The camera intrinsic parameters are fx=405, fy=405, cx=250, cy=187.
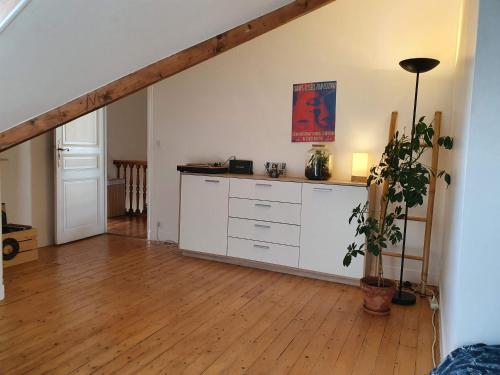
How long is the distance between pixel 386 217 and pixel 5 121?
2.58 m

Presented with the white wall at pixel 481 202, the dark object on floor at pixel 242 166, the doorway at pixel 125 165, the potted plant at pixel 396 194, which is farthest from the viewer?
the doorway at pixel 125 165

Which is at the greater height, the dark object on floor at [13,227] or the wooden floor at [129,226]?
the dark object on floor at [13,227]

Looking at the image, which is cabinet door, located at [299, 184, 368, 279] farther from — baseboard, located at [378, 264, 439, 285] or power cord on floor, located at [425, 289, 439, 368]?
power cord on floor, located at [425, 289, 439, 368]

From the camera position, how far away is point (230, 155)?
438 centimetres

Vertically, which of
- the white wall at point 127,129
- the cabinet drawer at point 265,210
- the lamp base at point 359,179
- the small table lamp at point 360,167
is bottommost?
the cabinet drawer at point 265,210

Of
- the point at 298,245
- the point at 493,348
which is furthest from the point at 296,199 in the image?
the point at 493,348

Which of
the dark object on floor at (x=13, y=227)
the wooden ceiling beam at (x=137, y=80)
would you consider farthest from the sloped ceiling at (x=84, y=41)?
the dark object on floor at (x=13, y=227)

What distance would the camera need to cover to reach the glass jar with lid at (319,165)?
12.0ft

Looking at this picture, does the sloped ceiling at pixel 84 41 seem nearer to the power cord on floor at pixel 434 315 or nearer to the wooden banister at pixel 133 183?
the power cord on floor at pixel 434 315

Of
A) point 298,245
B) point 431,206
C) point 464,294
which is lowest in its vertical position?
point 298,245

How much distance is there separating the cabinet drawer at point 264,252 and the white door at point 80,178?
201cm

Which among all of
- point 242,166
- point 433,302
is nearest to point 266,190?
point 242,166

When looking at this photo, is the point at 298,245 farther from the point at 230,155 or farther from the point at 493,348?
the point at 493,348

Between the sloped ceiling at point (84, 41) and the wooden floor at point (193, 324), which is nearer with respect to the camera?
the sloped ceiling at point (84, 41)
